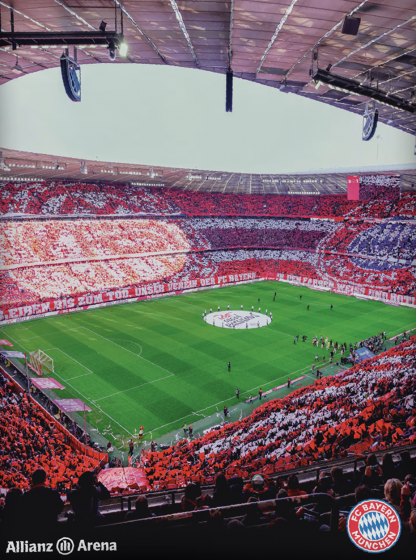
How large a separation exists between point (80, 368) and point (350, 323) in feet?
81.8

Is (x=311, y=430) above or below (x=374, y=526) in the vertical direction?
below

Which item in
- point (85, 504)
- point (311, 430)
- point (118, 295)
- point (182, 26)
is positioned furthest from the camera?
point (118, 295)

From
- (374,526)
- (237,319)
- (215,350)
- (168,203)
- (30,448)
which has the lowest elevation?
(215,350)

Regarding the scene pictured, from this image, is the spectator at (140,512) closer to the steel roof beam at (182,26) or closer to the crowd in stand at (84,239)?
the steel roof beam at (182,26)

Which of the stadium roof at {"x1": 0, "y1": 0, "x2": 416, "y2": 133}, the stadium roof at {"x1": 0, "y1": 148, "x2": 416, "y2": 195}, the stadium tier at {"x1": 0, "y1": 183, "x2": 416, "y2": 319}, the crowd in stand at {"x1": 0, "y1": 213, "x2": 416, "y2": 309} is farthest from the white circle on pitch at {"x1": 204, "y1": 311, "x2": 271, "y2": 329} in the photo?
the stadium roof at {"x1": 0, "y1": 0, "x2": 416, "y2": 133}

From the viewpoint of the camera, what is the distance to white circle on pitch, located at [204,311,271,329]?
36.6 m

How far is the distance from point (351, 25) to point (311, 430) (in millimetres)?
12627

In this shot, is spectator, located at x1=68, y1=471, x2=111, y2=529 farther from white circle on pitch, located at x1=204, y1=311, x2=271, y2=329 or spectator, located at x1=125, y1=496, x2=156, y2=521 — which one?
white circle on pitch, located at x1=204, y1=311, x2=271, y2=329

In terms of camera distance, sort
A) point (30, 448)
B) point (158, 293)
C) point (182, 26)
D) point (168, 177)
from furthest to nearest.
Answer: point (168, 177), point (158, 293), point (30, 448), point (182, 26)

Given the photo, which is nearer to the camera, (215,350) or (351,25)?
(351,25)

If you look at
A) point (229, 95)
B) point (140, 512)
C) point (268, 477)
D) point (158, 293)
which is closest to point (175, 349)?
point (158, 293)

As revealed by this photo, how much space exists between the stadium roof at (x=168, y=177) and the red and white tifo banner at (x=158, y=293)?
14.0 m

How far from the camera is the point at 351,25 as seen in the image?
9844 mm

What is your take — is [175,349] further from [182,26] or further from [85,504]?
[85,504]
